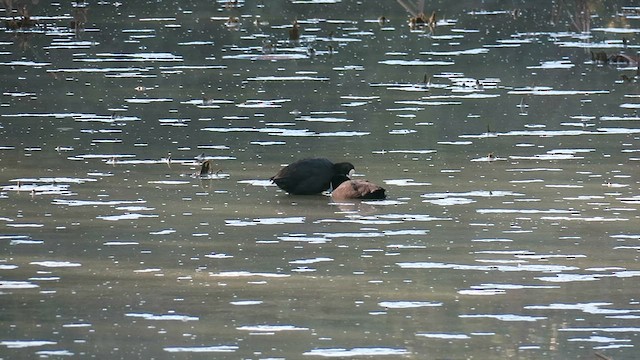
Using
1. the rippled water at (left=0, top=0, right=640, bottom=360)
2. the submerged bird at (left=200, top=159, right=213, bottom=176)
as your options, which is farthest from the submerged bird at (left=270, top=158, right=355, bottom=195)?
the submerged bird at (left=200, top=159, right=213, bottom=176)

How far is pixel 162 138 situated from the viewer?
1736 cm

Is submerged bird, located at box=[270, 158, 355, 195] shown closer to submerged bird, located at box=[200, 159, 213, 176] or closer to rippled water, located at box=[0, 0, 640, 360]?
rippled water, located at box=[0, 0, 640, 360]

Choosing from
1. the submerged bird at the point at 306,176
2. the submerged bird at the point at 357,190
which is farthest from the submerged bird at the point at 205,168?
the submerged bird at the point at 357,190

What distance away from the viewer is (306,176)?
14.0m

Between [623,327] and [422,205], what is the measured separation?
4.22 m

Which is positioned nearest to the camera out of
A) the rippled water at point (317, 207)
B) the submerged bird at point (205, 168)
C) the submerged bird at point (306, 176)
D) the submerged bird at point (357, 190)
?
the rippled water at point (317, 207)

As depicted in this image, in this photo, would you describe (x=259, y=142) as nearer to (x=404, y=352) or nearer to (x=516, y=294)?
(x=516, y=294)

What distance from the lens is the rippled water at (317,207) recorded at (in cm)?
920

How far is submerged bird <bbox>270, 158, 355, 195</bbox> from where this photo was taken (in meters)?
13.9

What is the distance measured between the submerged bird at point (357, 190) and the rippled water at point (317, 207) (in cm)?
11

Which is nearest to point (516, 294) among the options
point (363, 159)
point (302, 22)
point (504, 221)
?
point (504, 221)

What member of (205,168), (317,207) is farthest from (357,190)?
(205,168)

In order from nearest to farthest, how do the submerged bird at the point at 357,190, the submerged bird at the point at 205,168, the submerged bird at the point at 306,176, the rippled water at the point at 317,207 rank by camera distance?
the rippled water at the point at 317,207 → the submerged bird at the point at 357,190 → the submerged bird at the point at 306,176 → the submerged bird at the point at 205,168

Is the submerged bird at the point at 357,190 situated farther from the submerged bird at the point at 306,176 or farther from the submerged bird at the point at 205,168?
the submerged bird at the point at 205,168
